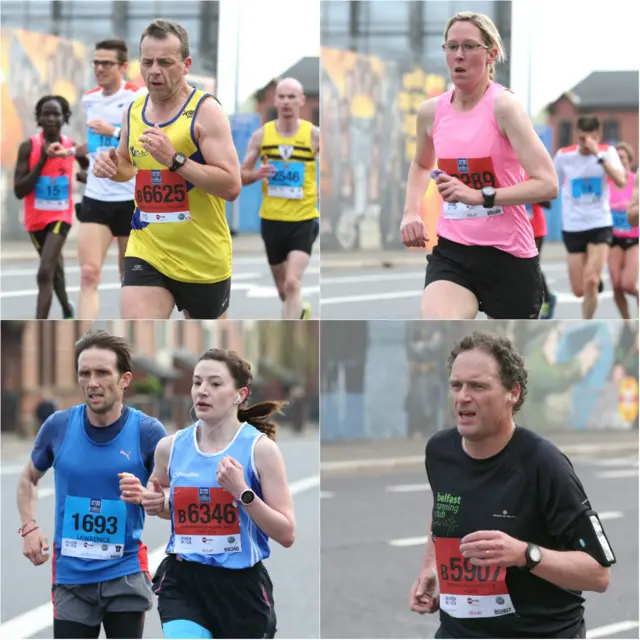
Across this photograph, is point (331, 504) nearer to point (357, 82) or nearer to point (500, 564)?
point (357, 82)

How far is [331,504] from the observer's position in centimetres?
1791

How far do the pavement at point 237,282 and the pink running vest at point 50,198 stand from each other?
0.76 ft

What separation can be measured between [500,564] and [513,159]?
6.25 ft

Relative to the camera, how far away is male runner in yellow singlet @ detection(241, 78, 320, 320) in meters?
8.27

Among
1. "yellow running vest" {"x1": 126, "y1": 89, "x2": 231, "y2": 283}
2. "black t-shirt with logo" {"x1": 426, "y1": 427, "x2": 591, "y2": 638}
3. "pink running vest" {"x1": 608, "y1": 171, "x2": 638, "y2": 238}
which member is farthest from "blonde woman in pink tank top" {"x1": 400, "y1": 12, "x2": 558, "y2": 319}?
"pink running vest" {"x1": 608, "y1": 171, "x2": 638, "y2": 238}

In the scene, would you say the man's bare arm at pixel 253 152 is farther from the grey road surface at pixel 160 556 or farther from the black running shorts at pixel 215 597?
the black running shorts at pixel 215 597

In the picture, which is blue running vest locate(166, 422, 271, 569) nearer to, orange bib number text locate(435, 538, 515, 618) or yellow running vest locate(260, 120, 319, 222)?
orange bib number text locate(435, 538, 515, 618)

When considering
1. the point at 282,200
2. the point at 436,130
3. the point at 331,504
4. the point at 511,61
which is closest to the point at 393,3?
the point at 511,61

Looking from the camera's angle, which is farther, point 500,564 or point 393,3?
point 393,3

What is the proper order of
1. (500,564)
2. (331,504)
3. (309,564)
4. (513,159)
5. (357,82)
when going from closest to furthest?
(500,564) < (513,159) < (357,82) < (309,564) < (331,504)

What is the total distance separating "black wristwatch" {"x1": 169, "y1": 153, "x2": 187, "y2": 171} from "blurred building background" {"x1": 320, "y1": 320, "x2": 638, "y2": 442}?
1.24 metres

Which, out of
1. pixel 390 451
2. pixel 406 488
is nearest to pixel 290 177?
pixel 390 451

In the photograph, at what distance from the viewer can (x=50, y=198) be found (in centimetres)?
877

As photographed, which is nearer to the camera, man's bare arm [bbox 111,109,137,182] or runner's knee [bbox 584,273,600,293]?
man's bare arm [bbox 111,109,137,182]
